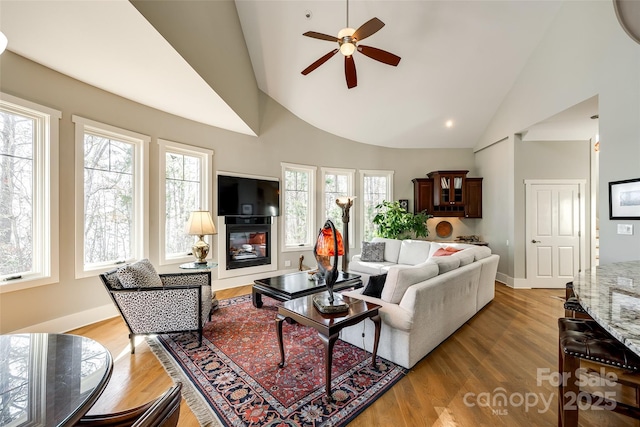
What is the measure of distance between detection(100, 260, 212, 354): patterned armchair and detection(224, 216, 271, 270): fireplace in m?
2.13

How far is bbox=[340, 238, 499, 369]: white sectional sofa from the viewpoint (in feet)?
7.49

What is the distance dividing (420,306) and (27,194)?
4.21m

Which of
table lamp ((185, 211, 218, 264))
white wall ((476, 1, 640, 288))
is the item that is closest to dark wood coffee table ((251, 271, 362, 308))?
table lamp ((185, 211, 218, 264))

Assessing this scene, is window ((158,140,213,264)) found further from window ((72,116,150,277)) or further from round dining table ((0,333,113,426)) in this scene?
round dining table ((0,333,113,426))

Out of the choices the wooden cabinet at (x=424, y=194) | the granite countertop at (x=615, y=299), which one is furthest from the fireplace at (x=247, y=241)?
the granite countertop at (x=615, y=299)

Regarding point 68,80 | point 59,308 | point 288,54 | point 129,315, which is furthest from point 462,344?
point 68,80

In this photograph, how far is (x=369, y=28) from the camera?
107 inches

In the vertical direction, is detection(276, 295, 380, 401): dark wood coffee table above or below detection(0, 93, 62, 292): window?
below

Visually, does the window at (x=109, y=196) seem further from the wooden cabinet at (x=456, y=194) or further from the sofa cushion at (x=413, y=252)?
the wooden cabinet at (x=456, y=194)

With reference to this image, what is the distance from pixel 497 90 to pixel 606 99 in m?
2.23

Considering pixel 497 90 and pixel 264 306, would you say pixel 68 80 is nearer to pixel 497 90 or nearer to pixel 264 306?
pixel 264 306

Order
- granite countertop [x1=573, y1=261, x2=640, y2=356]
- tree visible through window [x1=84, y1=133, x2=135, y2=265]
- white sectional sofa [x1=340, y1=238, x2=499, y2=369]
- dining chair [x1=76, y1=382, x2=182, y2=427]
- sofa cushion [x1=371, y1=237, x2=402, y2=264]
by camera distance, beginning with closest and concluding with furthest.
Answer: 1. dining chair [x1=76, y1=382, x2=182, y2=427]
2. granite countertop [x1=573, y1=261, x2=640, y2=356]
3. white sectional sofa [x1=340, y1=238, x2=499, y2=369]
4. tree visible through window [x1=84, y1=133, x2=135, y2=265]
5. sofa cushion [x1=371, y1=237, x2=402, y2=264]

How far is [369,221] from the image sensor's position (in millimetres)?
6637

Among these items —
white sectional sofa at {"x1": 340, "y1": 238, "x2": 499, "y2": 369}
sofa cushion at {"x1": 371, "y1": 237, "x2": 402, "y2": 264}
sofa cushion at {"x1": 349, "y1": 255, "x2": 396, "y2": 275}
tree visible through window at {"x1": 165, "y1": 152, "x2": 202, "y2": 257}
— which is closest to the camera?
white sectional sofa at {"x1": 340, "y1": 238, "x2": 499, "y2": 369}
